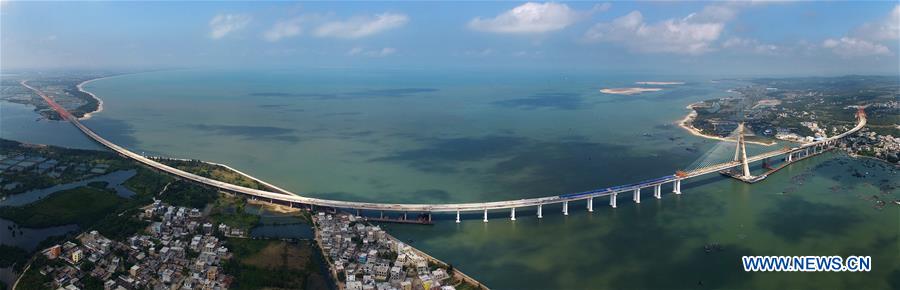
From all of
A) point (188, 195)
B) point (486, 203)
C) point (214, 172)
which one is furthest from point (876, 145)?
point (188, 195)

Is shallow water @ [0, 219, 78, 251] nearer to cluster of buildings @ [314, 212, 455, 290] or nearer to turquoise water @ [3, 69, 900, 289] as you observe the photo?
turquoise water @ [3, 69, 900, 289]

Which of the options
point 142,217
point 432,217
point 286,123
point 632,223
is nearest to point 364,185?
point 432,217

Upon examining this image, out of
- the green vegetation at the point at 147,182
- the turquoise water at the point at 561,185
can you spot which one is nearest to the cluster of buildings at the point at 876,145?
the turquoise water at the point at 561,185

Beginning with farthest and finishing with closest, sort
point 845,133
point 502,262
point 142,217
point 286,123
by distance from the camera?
point 286,123, point 845,133, point 142,217, point 502,262

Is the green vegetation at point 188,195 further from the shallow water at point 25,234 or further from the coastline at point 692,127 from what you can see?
the coastline at point 692,127

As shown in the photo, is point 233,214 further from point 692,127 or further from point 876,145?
point 876,145

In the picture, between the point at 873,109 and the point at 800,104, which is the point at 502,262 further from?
the point at 800,104

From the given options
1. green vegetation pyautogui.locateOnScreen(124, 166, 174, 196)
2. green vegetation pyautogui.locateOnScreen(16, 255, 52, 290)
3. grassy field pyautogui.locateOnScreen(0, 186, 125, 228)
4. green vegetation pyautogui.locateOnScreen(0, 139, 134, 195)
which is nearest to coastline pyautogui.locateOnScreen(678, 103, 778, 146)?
green vegetation pyautogui.locateOnScreen(124, 166, 174, 196)
